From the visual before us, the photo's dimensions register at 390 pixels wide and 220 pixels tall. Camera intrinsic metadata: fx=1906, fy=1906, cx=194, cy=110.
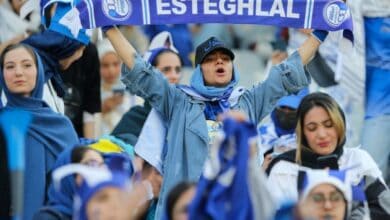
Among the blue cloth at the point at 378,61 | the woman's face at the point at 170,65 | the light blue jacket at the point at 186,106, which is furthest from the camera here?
the woman's face at the point at 170,65

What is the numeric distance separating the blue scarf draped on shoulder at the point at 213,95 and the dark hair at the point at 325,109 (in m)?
0.50

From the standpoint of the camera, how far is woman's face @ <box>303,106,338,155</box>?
38.8 feet

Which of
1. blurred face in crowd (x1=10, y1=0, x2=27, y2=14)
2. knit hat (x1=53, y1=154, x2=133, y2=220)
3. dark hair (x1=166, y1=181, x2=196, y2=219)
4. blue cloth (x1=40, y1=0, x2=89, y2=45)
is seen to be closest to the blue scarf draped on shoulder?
blue cloth (x1=40, y1=0, x2=89, y2=45)

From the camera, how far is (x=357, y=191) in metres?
11.3

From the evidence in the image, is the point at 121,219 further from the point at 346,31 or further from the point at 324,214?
the point at 346,31

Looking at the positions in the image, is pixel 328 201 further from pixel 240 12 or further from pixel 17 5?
pixel 17 5

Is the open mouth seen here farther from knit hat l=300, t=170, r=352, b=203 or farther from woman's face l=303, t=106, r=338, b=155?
knit hat l=300, t=170, r=352, b=203

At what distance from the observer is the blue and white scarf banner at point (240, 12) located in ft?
39.4

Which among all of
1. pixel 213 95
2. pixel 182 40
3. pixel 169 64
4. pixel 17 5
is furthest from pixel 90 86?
pixel 182 40

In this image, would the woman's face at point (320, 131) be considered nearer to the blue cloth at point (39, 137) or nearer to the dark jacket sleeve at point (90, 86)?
the blue cloth at point (39, 137)

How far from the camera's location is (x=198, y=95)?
1176 centimetres

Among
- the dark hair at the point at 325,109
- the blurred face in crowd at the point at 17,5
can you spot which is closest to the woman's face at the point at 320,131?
the dark hair at the point at 325,109

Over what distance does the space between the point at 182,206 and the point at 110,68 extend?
21.5 feet

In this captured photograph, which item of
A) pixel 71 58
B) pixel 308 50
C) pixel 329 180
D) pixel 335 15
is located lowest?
pixel 329 180
